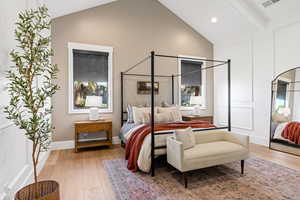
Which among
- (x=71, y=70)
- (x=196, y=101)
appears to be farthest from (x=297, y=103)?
(x=71, y=70)

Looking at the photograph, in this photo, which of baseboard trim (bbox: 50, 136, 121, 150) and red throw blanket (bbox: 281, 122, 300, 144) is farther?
baseboard trim (bbox: 50, 136, 121, 150)

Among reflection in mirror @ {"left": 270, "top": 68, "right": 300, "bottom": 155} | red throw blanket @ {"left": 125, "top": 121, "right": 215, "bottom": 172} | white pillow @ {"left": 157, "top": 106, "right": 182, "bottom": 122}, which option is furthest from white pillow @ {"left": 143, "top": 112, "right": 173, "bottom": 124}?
reflection in mirror @ {"left": 270, "top": 68, "right": 300, "bottom": 155}

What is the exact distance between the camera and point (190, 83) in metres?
5.68

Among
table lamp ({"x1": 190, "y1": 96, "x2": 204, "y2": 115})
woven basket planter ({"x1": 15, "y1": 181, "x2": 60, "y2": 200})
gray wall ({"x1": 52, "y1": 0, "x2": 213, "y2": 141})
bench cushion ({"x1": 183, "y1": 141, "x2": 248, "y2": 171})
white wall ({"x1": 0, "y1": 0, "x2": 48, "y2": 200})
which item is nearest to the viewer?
woven basket planter ({"x1": 15, "y1": 181, "x2": 60, "y2": 200})

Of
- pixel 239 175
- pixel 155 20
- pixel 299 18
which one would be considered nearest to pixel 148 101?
pixel 155 20

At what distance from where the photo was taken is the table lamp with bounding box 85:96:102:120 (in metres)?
4.03

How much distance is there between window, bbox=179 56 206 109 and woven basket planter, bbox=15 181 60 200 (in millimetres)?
4343

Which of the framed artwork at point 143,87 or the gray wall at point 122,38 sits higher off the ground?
the gray wall at point 122,38

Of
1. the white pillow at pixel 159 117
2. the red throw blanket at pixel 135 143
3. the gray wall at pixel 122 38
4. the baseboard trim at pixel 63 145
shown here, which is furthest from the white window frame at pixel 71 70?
the red throw blanket at pixel 135 143

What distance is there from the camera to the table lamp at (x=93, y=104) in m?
4.03

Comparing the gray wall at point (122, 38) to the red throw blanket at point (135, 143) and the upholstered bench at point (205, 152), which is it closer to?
the red throw blanket at point (135, 143)

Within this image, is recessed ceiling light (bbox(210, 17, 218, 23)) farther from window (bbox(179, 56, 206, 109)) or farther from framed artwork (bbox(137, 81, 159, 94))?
framed artwork (bbox(137, 81, 159, 94))

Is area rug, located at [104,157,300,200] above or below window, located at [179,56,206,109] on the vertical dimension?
below

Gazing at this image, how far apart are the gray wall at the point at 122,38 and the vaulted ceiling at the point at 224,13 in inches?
9.0
